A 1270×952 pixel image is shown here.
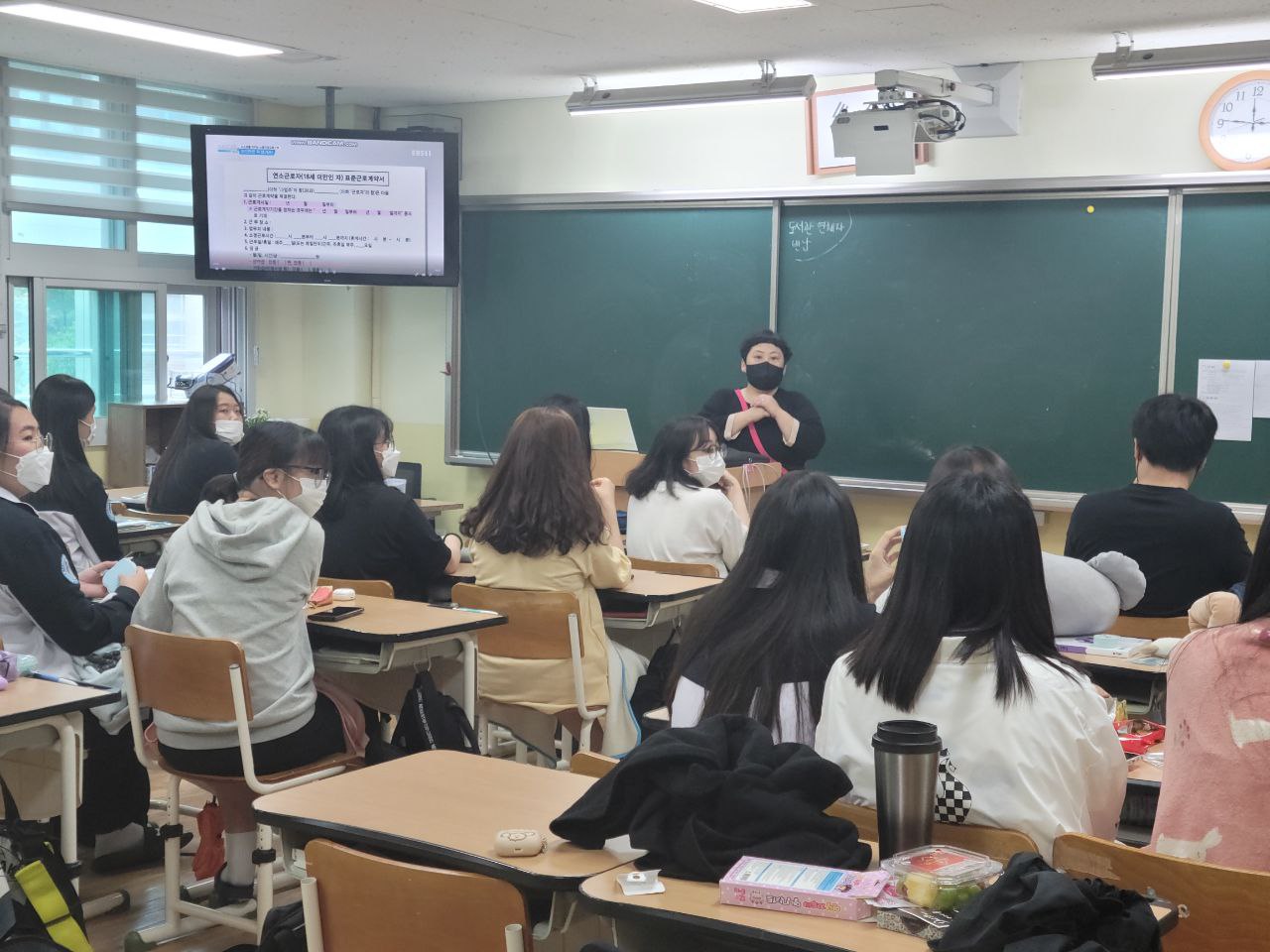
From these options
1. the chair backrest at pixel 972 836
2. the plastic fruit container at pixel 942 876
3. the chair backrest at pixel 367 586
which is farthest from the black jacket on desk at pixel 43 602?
the plastic fruit container at pixel 942 876

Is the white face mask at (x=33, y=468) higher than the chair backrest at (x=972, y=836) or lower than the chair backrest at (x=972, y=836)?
higher

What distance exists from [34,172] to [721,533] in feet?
13.6

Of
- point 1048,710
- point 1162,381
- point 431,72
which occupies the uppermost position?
point 431,72

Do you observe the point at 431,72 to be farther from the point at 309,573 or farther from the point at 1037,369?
the point at 309,573

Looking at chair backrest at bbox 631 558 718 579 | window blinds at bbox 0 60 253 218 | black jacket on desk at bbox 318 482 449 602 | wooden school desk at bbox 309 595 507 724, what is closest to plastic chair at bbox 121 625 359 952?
wooden school desk at bbox 309 595 507 724

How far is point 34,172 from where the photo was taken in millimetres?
6934

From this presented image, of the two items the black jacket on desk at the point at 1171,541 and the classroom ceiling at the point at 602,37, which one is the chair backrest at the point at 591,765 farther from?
the classroom ceiling at the point at 602,37

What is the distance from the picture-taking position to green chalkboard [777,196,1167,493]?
19.8 ft

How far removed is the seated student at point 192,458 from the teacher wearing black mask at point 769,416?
2.05 metres

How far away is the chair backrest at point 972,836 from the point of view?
1.92 m

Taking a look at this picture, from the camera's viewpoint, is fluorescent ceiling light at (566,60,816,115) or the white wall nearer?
the white wall

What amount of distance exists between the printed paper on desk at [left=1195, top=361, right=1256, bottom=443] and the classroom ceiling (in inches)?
50.8

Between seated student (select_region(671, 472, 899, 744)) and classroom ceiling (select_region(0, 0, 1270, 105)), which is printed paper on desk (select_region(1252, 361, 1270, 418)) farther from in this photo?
seated student (select_region(671, 472, 899, 744))

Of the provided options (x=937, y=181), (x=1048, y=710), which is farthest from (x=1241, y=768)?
(x=937, y=181)
